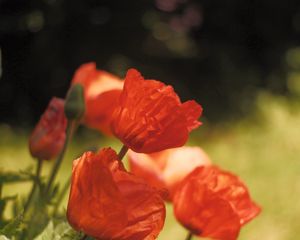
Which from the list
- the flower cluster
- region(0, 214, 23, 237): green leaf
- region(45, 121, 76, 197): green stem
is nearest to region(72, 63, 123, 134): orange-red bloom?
region(45, 121, 76, 197): green stem

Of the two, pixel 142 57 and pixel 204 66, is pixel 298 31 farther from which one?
pixel 142 57

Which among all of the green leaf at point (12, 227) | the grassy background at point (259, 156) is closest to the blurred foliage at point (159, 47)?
the grassy background at point (259, 156)

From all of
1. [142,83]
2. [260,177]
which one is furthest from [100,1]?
[142,83]

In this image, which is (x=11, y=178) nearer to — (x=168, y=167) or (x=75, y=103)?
(x=75, y=103)

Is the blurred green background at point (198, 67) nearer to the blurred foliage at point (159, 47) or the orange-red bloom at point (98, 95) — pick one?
the blurred foliage at point (159, 47)

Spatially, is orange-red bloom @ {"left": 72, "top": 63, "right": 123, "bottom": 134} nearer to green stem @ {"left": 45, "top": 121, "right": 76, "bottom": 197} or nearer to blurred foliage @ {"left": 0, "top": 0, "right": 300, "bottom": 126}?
green stem @ {"left": 45, "top": 121, "right": 76, "bottom": 197}

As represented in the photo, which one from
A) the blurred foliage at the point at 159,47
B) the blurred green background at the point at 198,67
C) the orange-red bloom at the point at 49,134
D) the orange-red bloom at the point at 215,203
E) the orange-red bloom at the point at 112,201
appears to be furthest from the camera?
the blurred foliage at the point at 159,47

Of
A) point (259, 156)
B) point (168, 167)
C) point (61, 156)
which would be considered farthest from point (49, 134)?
point (259, 156)
